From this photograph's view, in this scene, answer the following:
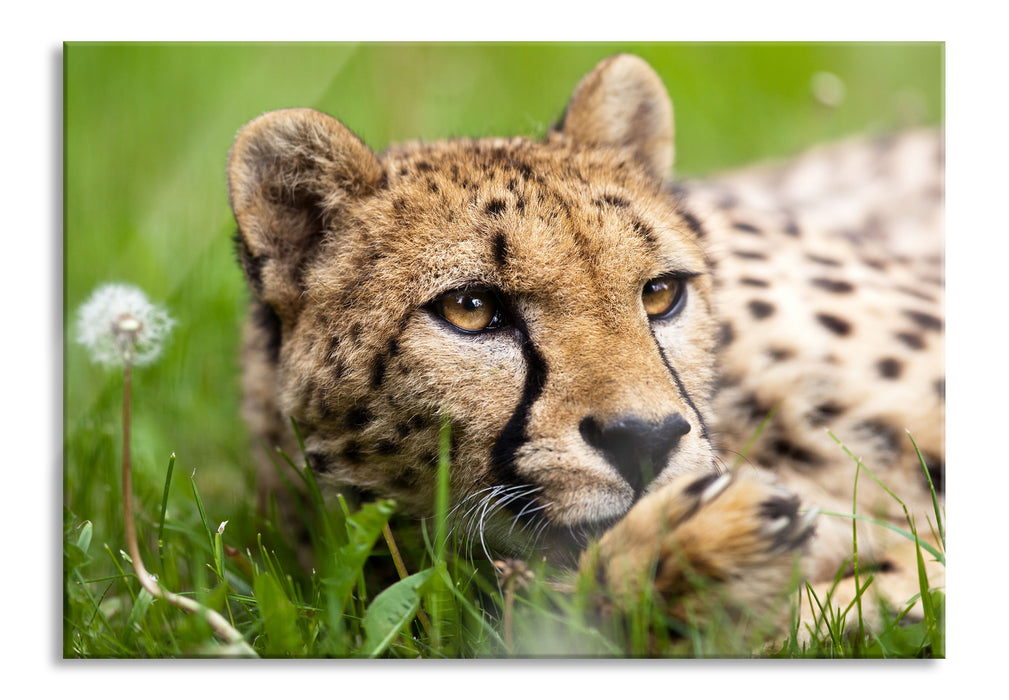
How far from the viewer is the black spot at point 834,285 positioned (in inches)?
108

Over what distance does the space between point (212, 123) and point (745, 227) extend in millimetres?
1526

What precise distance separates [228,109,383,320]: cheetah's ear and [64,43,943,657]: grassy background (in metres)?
0.31

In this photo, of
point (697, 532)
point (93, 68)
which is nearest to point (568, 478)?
point (697, 532)

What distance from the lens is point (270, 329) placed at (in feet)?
7.82

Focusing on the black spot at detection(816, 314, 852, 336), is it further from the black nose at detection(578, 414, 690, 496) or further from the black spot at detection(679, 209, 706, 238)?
the black nose at detection(578, 414, 690, 496)

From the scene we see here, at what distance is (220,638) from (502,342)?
2.80ft

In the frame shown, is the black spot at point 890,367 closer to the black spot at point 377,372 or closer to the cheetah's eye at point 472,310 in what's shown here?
the cheetah's eye at point 472,310

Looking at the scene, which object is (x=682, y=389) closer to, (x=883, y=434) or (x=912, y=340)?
(x=883, y=434)

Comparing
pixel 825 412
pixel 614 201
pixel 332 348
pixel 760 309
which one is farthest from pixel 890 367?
pixel 332 348

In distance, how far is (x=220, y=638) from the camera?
2125mm

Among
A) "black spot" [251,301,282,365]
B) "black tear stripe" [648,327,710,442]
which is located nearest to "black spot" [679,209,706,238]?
"black tear stripe" [648,327,710,442]

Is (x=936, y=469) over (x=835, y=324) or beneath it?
beneath

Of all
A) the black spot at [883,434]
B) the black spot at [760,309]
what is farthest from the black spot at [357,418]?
the black spot at [883,434]

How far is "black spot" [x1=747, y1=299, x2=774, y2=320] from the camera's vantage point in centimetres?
265
